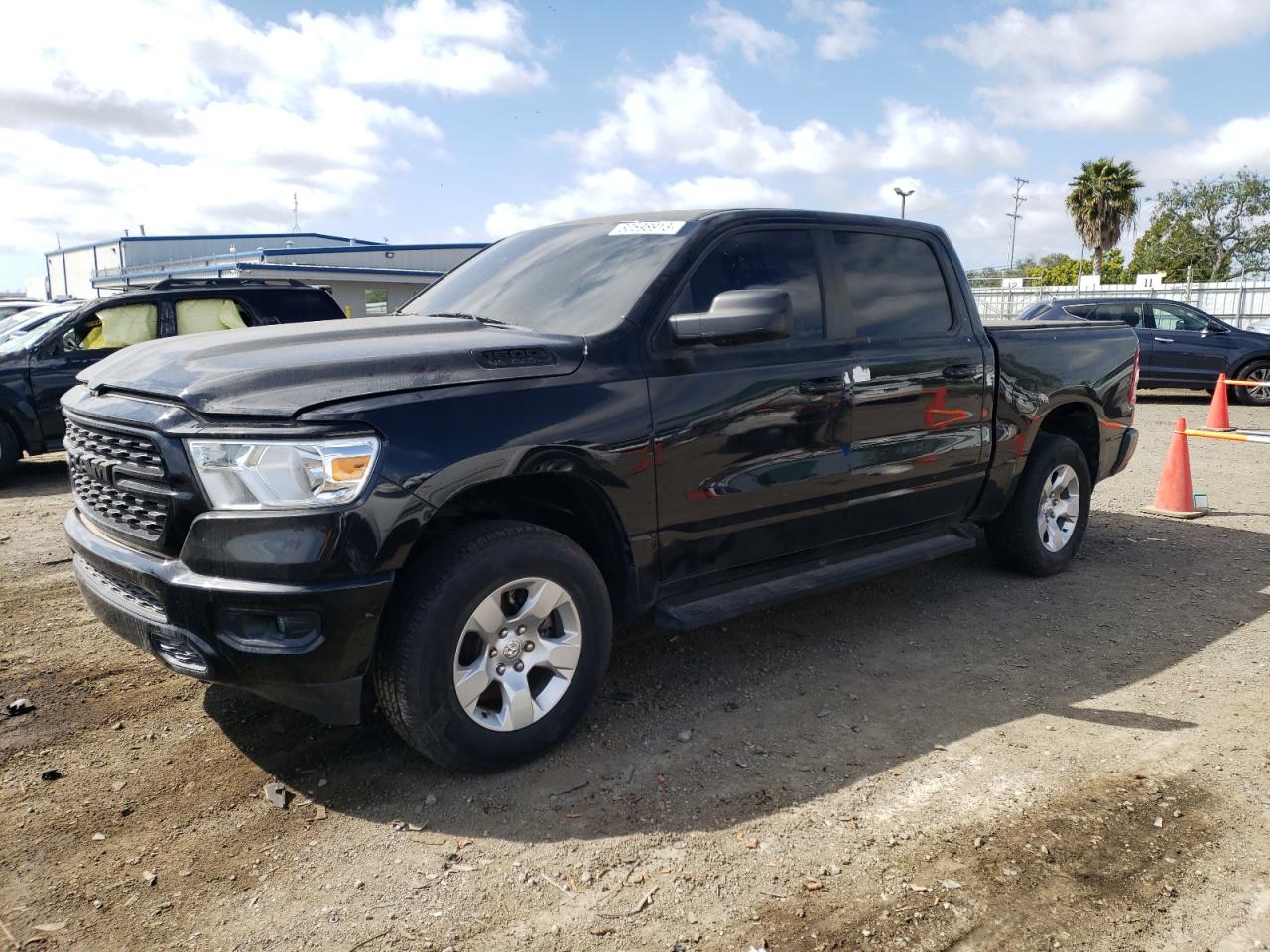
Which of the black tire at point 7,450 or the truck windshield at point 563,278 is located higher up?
the truck windshield at point 563,278

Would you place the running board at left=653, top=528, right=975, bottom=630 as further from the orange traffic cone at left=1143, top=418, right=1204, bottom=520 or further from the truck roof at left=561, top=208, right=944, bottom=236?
the orange traffic cone at left=1143, top=418, right=1204, bottom=520

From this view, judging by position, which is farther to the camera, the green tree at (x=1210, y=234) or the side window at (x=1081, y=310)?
the green tree at (x=1210, y=234)

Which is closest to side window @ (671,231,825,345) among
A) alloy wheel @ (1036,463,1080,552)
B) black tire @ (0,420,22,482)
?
alloy wheel @ (1036,463,1080,552)

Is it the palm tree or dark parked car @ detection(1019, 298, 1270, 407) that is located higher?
the palm tree

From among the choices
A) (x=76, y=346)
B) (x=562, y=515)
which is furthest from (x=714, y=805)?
(x=76, y=346)

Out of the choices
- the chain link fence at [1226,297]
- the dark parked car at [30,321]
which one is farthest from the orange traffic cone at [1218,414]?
the chain link fence at [1226,297]

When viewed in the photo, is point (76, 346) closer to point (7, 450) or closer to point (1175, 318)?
point (7, 450)

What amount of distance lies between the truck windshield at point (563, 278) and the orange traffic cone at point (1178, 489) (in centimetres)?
532

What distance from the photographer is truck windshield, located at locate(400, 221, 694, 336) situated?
3840 mm

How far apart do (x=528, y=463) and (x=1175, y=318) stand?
613 inches

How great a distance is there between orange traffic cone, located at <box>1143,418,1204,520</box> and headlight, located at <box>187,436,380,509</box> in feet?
22.1

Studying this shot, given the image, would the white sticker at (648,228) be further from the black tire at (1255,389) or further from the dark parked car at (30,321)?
the black tire at (1255,389)

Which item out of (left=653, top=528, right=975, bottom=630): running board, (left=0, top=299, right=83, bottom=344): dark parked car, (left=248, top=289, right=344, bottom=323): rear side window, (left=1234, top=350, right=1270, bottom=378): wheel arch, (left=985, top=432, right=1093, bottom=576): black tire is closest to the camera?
(left=653, top=528, right=975, bottom=630): running board

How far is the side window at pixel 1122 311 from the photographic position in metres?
15.7
